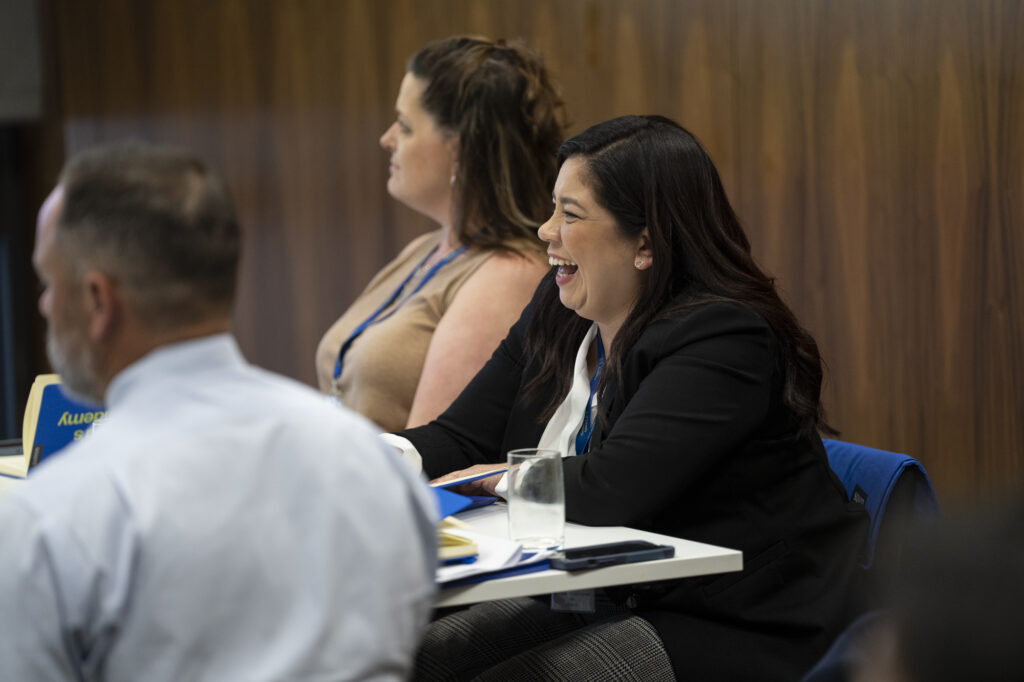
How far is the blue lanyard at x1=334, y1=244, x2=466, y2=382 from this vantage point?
3.28 meters

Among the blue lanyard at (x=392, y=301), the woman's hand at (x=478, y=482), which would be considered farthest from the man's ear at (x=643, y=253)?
the blue lanyard at (x=392, y=301)

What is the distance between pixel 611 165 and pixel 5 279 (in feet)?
16.7

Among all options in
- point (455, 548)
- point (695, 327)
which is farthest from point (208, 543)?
point (695, 327)

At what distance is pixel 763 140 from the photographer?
11.0 feet

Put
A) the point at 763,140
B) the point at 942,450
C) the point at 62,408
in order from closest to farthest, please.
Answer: the point at 62,408 → the point at 942,450 → the point at 763,140

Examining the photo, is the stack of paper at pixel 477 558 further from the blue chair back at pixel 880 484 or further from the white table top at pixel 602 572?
the blue chair back at pixel 880 484

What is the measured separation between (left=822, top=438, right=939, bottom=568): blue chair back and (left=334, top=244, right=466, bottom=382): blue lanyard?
54.0 inches

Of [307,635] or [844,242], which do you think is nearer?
[307,635]

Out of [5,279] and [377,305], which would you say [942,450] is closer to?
[377,305]

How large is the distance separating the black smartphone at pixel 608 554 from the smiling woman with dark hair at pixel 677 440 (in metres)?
0.24

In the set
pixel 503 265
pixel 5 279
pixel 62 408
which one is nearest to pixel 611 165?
pixel 503 265

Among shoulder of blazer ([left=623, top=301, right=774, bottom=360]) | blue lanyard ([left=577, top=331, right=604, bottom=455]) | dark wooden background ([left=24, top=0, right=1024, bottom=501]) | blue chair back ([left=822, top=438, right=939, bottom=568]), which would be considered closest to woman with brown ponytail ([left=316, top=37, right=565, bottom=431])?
dark wooden background ([left=24, top=0, right=1024, bottom=501])

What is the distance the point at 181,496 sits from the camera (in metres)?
1.05

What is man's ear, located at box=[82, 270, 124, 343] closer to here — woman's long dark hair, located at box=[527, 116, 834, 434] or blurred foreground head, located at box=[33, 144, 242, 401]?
blurred foreground head, located at box=[33, 144, 242, 401]
